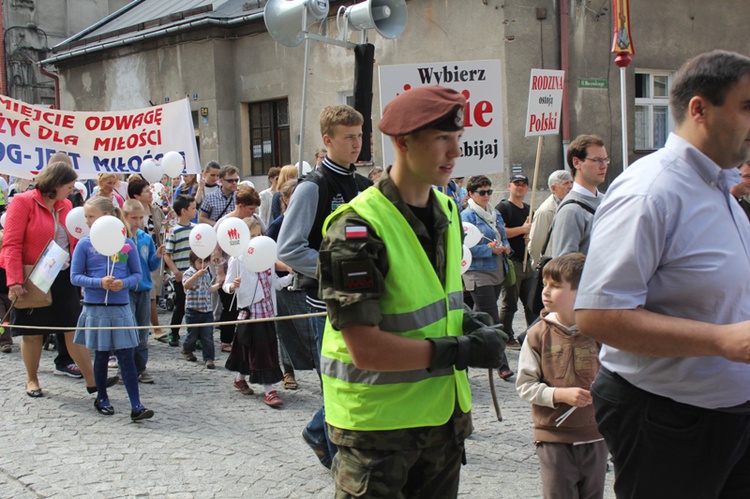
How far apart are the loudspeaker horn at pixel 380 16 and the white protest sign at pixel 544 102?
266 centimetres

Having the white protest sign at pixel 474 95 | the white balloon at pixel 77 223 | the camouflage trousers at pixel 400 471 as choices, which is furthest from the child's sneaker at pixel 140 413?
A: the camouflage trousers at pixel 400 471

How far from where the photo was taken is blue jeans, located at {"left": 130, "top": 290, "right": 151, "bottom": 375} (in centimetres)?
739

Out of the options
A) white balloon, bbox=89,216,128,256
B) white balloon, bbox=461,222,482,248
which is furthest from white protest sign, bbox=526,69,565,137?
white balloon, bbox=89,216,128,256

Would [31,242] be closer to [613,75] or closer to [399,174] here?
[399,174]

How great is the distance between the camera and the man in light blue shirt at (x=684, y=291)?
7.53 feet

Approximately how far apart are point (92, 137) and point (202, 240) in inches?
143

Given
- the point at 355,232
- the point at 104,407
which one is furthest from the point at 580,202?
the point at 104,407

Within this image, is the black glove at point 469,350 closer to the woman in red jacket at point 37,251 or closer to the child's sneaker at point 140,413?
the child's sneaker at point 140,413

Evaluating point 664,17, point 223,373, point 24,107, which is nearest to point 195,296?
point 223,373

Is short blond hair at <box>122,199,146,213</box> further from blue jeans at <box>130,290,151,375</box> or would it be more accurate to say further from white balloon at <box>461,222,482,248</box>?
white balloon at <box>461,222,482,248</box>

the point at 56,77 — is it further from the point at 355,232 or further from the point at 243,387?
the point at 355,232

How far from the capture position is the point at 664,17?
653 inches

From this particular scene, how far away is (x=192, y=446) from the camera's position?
18.2ft

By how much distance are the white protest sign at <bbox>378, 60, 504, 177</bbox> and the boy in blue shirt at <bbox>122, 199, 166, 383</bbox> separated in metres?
2.68
